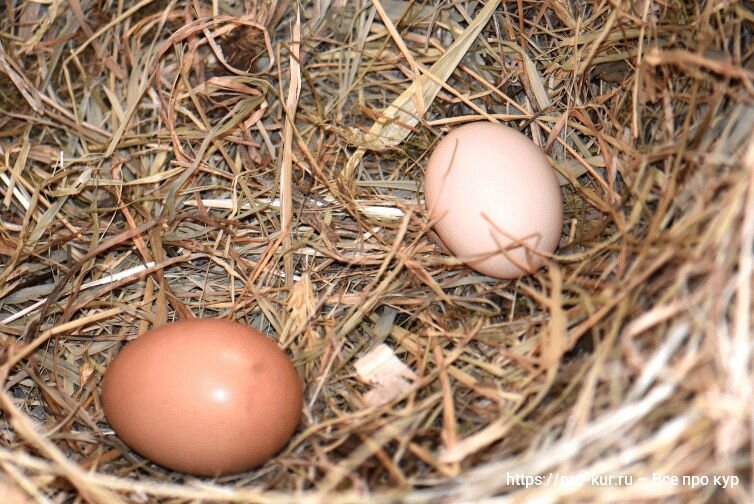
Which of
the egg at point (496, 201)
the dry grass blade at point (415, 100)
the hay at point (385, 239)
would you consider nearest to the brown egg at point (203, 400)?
the hay at point (385, 239)

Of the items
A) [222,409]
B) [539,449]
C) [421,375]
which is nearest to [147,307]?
[222,409]

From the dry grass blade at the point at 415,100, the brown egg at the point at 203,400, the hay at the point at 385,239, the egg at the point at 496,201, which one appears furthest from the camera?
the dry grass blade at the point at 415,100

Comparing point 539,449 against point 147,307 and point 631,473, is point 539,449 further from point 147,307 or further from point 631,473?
point 147,307

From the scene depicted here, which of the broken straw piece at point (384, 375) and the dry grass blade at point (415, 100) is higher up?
the dry grass blade at point (415, 100)

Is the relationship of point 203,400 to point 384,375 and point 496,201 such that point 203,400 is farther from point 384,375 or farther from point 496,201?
point 496,201

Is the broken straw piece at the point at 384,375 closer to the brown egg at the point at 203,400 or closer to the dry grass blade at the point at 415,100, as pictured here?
the brown egg at the point at 203,400

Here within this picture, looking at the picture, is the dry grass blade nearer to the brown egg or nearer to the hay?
the hay

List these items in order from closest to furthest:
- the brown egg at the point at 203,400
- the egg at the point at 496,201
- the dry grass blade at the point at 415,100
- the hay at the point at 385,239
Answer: the hay at the point at 385,239 < the brown egg at the point at 203,400 < the egg at the point at 496,201 < the dry grass blade at the point at 415,100
